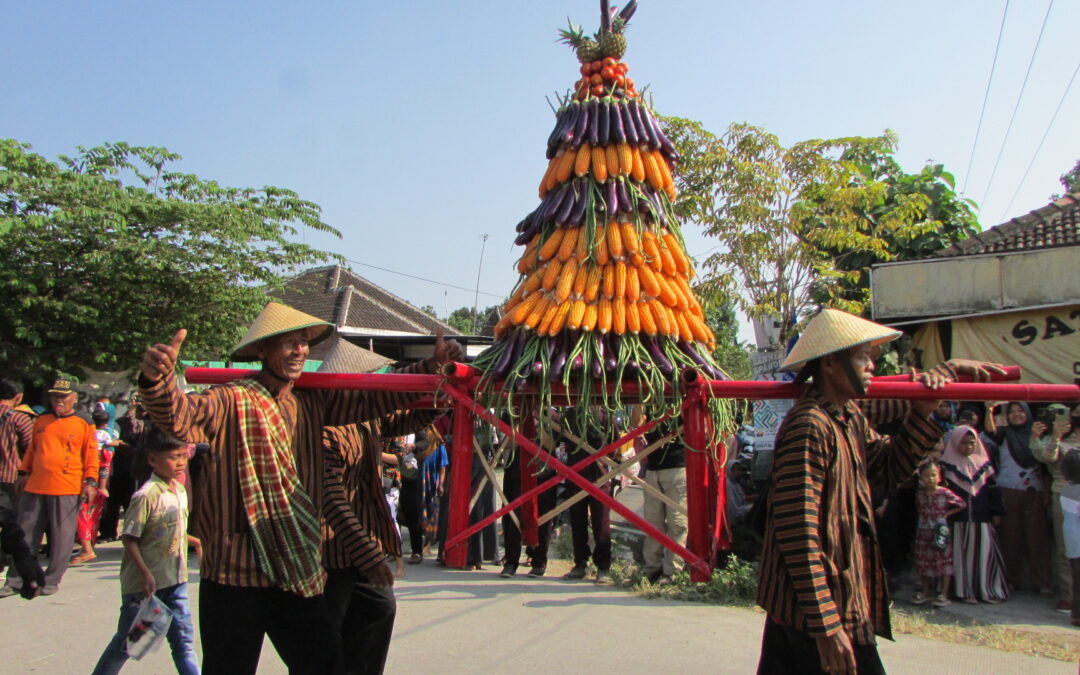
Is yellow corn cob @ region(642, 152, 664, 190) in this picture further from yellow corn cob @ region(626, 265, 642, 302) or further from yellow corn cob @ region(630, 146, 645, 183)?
yellow corn cob @ region(626, 265, 642, 302)

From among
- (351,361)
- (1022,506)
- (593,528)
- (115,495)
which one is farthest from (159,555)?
(1022,506)

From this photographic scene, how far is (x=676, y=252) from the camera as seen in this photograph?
12.1 feet

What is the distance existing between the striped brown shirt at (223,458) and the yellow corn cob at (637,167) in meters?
1.66

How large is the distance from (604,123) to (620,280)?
69 cm

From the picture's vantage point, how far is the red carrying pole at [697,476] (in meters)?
3.35

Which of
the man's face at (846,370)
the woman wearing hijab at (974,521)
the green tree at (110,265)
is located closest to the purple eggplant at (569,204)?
the man's face at (846,370)

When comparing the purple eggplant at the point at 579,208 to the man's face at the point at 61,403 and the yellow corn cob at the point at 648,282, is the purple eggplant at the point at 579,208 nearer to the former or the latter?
the yellow corn cob at the point at 648,282

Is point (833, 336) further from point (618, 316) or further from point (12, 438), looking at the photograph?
point (12, 438)

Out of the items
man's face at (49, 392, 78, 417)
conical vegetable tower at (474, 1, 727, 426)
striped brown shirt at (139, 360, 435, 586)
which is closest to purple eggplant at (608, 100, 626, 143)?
conical vegetable tower at (474, 1, 727, 426)

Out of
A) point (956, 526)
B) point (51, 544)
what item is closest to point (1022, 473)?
point (956, 526)

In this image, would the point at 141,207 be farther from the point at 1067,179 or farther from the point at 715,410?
the point at 1067,179

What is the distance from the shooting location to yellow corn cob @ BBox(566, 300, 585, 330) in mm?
3352

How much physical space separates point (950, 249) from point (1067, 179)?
27905 mm

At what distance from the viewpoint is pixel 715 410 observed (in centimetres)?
358
